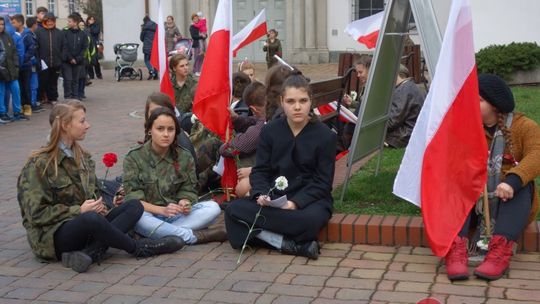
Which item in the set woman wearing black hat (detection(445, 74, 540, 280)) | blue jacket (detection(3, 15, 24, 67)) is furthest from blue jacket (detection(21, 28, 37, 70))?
woman wearing black hat (detection(445, 74, 540, 280))

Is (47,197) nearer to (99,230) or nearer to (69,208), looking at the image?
(69,208)

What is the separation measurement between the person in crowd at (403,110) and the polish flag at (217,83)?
2298 mm

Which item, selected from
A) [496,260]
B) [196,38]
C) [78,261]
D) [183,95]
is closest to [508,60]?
[183,95]

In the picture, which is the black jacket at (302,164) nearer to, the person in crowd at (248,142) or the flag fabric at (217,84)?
the person in crowd at (248,142)

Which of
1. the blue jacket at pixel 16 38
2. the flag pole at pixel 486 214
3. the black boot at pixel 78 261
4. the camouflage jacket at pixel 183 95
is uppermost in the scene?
the blue jacket at pixel 16 38

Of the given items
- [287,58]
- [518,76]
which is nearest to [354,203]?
[518,76]

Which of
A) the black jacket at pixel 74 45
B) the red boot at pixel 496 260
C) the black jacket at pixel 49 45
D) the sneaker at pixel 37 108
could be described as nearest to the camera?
the red boot at pixel 496 260

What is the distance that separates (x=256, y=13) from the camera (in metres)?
29.2

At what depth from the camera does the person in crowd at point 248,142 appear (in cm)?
Result: 736

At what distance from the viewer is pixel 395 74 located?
7656 millimetres

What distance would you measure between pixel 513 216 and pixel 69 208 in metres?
2.92

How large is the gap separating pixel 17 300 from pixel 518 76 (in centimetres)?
1407

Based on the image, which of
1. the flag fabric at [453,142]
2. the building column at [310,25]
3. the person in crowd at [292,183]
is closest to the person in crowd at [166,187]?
the person in crowd at [292,183]

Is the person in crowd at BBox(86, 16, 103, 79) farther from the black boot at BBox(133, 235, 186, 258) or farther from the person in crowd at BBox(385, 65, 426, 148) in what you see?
the black boot at BBox(133, 235, 186, 258)
